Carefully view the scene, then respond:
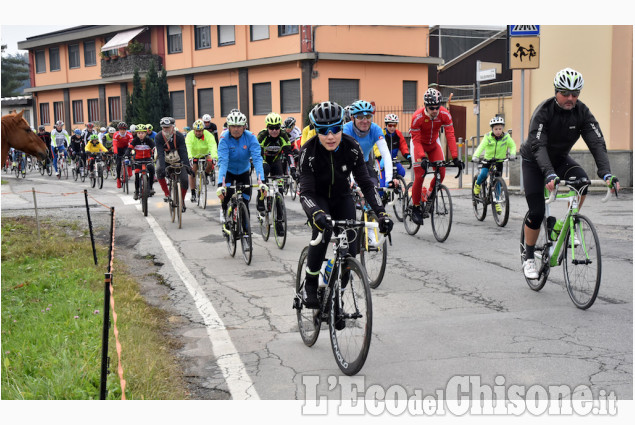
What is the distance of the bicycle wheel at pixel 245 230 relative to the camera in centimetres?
950

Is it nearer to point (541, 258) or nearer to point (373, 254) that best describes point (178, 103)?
point (373, 254)

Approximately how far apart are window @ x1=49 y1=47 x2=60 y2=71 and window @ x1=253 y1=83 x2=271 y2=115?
21.0m

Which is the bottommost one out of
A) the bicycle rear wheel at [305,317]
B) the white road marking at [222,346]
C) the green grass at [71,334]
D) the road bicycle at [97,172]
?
the white road marking at [222,346]

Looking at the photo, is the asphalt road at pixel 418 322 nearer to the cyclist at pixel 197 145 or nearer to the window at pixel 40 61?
the cyclist at pixel 197 145

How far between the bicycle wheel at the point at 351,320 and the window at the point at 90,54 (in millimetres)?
45546

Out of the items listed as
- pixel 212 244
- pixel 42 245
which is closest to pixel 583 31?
pixel 212 244

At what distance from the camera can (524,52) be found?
52.8 feet

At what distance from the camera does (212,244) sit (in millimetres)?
11328

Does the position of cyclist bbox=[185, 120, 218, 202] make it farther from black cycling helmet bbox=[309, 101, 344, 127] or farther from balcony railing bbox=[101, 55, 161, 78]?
balcony railing bbox=[101, 55, 161, 78]

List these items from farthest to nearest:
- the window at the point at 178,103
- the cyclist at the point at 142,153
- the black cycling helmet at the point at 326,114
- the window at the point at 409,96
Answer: the window at the point at 178,103
the window at the point at 409,96
the cyclist at the point at 142,153
the black cycling helmet at the point at 326,114

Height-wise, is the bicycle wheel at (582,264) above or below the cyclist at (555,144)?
below

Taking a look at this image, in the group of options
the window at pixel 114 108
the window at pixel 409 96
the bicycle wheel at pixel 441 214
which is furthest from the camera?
the window at pixel 114 108

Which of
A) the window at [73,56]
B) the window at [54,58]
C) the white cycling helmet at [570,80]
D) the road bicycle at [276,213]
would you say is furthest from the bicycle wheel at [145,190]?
the window at [54,58]

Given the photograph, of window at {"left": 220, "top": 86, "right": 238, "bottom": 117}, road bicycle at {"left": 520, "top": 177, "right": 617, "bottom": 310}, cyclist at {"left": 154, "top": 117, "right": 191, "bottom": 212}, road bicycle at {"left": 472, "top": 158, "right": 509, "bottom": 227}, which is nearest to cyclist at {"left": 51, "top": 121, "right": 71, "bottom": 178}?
window at {"left": 220, "top": 86, "right": 238, "bottom": 117}
